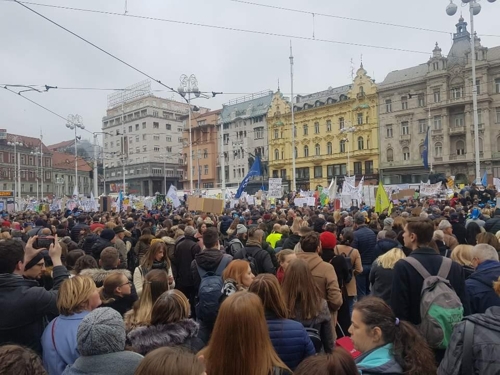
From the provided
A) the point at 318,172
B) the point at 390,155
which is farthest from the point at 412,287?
the point at 318,172

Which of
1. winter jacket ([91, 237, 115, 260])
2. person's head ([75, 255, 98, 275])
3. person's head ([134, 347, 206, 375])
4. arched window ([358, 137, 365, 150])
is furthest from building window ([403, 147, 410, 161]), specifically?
person's head ([134, 347, 206, 375])

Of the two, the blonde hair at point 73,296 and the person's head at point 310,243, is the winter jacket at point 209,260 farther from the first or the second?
the blonde hair at point 73,296

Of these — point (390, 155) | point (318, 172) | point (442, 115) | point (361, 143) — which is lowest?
point (318, 172)

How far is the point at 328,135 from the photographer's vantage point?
60.1 m

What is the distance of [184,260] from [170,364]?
5.57 m

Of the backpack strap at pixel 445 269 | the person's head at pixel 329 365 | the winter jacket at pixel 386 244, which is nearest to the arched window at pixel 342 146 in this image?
the winter jacket at pixel 386 244

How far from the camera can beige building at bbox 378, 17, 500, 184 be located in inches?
1805

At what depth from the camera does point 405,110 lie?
52125 millimetres

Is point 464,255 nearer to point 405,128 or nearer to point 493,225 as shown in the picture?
point 493,225

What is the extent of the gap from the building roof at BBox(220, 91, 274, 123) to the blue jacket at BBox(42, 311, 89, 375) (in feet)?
207

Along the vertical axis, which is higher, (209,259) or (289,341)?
(209,259)

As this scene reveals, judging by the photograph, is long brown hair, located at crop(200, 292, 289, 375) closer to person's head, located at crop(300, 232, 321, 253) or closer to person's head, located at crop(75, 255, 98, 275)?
person's head, located at crop(300, 232, 321, 253)

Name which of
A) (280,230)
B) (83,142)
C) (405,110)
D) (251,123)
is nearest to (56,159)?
(83,142)

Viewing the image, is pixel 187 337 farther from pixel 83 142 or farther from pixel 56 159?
pixel 56 159
